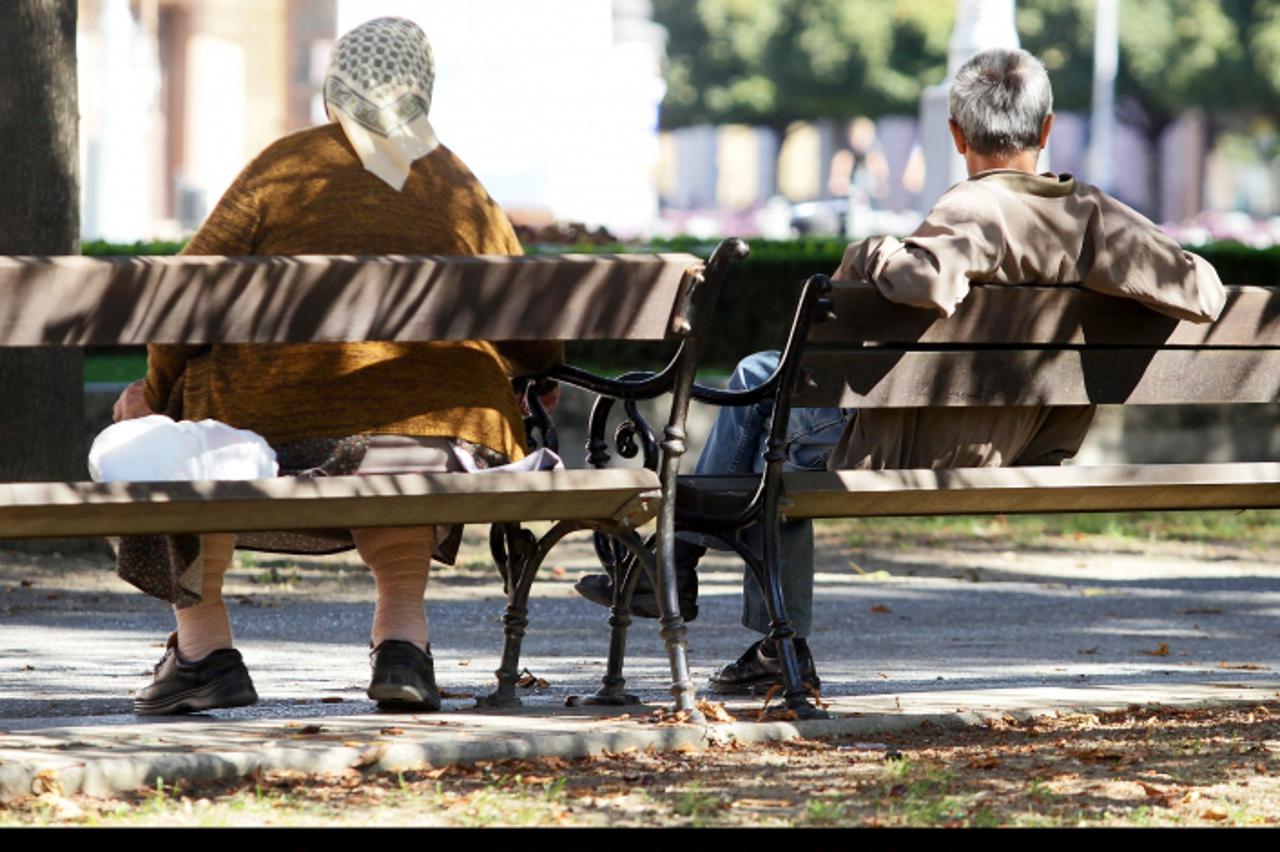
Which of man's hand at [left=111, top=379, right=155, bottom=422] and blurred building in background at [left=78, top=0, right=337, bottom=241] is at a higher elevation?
man's hand at [left=111, top=379, right=155, bottom=422]

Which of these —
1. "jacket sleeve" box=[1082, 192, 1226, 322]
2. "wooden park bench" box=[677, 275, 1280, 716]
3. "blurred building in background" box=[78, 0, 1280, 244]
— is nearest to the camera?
"wooden park bench" box=[677, 275, 1280, 716]

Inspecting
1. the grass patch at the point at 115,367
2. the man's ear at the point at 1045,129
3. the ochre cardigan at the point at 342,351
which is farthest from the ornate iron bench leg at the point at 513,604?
the grass patch at the point at 115,367

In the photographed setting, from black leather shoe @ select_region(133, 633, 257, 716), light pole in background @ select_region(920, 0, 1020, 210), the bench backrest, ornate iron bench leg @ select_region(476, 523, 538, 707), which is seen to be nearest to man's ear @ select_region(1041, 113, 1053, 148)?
the bench backrest

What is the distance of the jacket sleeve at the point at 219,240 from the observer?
15.9 ft

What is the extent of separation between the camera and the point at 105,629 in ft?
22.7

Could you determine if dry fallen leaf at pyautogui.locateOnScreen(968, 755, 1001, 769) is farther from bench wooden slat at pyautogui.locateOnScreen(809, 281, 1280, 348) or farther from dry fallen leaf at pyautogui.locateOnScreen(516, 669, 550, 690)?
dry fallen leaf at pyautogui.locateOnScreen(516, 669, 550, 690)

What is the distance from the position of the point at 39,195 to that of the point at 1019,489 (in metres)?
4.54

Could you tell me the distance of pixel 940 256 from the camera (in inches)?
187

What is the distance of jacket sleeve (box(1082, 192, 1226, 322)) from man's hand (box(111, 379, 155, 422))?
198cm

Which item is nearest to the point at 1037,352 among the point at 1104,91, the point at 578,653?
the point at 578,653

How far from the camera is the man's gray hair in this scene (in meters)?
5.17

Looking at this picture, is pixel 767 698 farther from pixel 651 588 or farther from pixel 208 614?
pixel 208 614

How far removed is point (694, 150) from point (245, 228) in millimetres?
73232

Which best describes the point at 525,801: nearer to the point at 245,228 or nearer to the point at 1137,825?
the point at 1137,825
